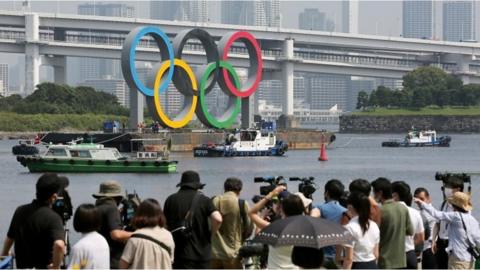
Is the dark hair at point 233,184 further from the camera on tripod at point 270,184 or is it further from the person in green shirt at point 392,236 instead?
the person in green shirt at point 392,236

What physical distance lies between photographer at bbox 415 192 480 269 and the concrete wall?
131m

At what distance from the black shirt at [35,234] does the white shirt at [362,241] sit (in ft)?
8.05

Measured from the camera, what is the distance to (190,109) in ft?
252

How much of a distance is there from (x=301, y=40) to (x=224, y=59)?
215ft

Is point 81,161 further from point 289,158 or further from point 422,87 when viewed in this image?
point 422,87

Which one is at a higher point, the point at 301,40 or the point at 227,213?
the point at 301,40

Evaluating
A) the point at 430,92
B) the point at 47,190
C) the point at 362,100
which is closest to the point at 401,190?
the point at 47,190

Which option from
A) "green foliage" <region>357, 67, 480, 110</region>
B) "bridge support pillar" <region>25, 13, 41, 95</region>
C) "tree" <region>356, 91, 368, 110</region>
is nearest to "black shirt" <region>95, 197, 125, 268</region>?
"bridge support pillar" <region>25, 13, 41, 95</region>

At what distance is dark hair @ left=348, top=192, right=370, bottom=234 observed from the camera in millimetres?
10914

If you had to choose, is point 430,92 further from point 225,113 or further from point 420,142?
point 225,113

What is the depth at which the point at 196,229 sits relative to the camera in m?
11.7

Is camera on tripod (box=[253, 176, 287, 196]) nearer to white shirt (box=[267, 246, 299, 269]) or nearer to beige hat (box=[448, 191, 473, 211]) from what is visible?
beige hat (box=[448, 191, 473, 211])

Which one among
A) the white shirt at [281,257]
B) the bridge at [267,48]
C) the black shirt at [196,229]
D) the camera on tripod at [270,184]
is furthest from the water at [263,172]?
the bridge at [267,48]

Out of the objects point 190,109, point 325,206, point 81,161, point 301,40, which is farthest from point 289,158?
point 301,40
